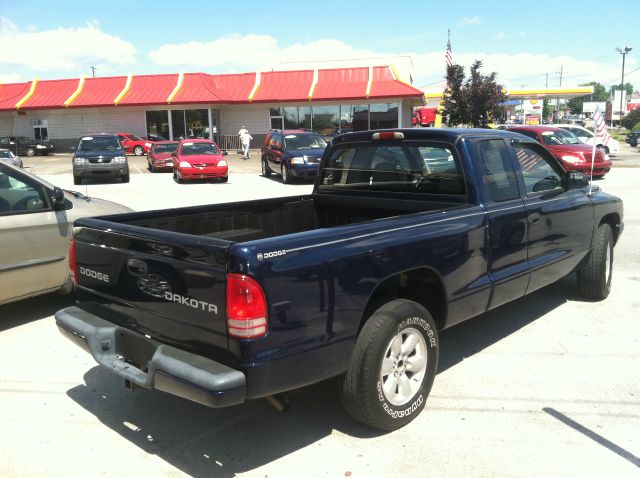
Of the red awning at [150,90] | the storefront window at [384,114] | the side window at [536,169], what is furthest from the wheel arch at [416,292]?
the red awning at [150,90]

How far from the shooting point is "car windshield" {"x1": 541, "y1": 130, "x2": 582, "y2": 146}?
18.0 m

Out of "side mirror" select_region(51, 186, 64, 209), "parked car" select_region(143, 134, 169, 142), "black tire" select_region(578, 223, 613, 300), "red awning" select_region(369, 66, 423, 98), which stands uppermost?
"red awning" select_region(369, 66, 423, 98)

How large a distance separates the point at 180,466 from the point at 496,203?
2770mm

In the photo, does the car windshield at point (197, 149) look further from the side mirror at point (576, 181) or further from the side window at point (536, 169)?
the side window at point (536, 169)

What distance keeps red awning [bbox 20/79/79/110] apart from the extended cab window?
3771cm

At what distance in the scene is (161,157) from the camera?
81.8 feet

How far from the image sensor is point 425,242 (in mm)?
3531

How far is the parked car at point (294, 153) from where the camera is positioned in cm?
1878

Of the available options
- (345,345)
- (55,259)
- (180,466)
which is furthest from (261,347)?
(55,259)

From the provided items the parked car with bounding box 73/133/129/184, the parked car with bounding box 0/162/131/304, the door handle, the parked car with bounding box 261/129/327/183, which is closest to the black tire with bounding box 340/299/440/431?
the door handle

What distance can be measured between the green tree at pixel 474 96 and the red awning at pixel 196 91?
47.9 ft

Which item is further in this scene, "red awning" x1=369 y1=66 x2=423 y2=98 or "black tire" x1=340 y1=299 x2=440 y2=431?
"red awning" x1=369 y1=66 x2=423 y2=98

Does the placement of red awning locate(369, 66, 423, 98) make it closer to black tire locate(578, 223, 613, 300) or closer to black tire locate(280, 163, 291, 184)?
black tire locate(280, 163, 291, 184)

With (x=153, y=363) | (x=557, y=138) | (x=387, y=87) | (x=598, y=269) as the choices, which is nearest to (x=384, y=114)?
(x=387, y=87)
